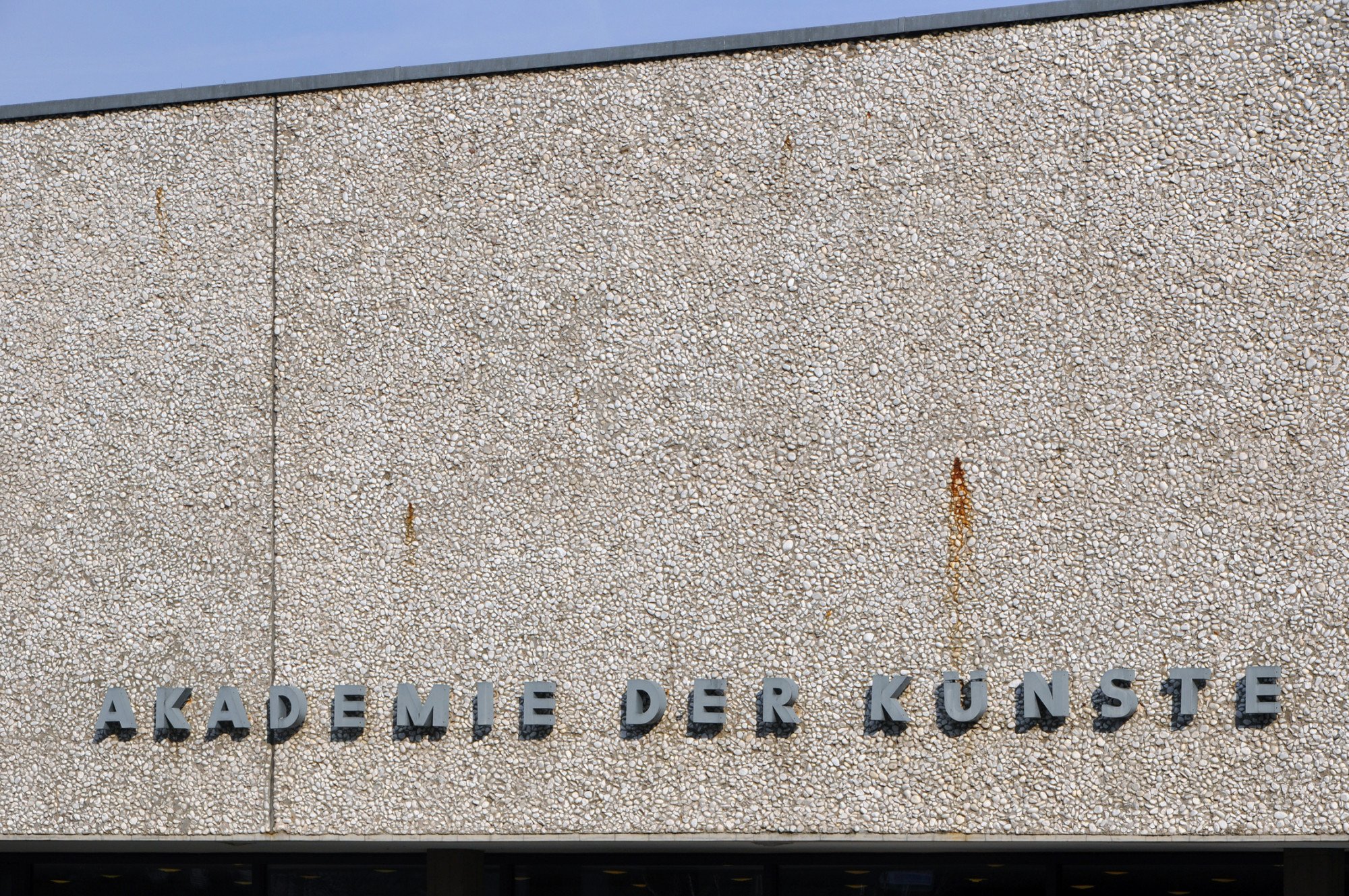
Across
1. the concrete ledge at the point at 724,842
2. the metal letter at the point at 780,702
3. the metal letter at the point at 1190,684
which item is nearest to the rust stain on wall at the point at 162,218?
the concrete ledge at the point at 724,842

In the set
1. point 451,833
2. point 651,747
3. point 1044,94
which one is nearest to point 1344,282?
point 1044,94

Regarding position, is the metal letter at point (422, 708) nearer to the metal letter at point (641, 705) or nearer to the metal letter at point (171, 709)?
the metal letter at point (641, 705)

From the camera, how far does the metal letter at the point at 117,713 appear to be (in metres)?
9.51

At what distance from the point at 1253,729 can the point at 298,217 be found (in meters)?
6.58

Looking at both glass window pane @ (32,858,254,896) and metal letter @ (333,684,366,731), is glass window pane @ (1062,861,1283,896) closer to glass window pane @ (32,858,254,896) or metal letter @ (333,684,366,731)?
metal letter @ (333,684,366,731)

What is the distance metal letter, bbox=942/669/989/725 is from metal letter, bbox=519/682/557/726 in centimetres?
229

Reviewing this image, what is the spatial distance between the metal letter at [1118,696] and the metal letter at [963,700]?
25.5 inches

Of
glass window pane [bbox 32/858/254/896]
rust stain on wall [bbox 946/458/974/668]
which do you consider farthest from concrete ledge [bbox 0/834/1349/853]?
glass window pane [bbox 32/858/254/896]

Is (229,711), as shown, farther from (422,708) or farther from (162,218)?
(162,218)

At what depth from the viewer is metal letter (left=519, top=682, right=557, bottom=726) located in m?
9.03

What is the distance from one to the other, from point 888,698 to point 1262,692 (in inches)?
79.7

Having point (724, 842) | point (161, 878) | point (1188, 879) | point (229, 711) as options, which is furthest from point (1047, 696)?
point (161, 878)

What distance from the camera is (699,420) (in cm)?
926

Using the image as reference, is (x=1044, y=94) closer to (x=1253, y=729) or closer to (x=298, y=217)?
(x=1253, y=729)
